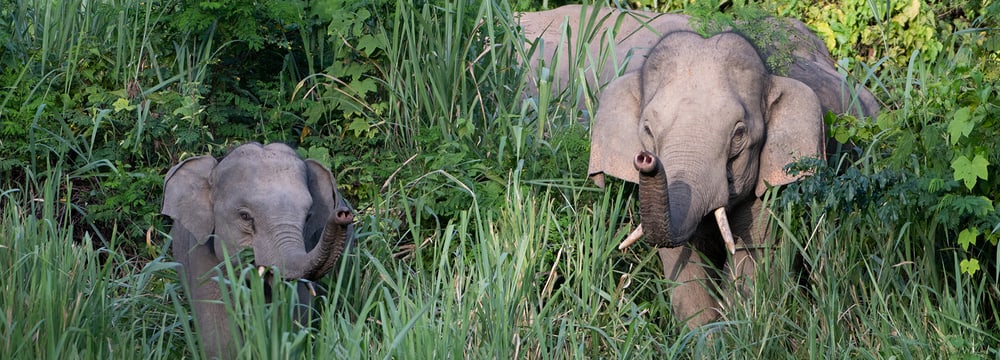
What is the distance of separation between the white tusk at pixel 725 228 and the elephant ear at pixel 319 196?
1527mm

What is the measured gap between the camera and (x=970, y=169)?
18.1ft

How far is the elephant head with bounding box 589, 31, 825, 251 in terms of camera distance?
6242 mm

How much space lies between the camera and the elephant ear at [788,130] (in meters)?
6.50

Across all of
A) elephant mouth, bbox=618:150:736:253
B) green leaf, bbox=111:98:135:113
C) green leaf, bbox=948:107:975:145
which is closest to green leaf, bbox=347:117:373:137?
green leaf, bbox=111:98:135:113

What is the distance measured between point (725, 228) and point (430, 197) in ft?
4.80

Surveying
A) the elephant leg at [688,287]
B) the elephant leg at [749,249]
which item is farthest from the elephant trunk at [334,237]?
the elephant leg at [749,249]

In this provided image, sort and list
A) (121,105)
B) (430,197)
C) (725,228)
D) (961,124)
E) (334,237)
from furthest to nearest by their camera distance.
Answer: (121,105) → (430,197) → (725,228) → (961,124) → (334,237)

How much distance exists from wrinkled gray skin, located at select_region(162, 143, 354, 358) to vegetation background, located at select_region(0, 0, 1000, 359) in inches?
6.6

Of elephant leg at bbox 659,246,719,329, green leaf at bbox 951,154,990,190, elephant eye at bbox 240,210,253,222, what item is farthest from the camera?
elephant leg at bbox 659,246,719,329

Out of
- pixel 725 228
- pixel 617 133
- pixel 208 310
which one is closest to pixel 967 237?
pixel 725 228

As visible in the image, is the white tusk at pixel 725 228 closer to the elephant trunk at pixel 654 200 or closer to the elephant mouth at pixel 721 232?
the elephant mouth at pixel 721 232

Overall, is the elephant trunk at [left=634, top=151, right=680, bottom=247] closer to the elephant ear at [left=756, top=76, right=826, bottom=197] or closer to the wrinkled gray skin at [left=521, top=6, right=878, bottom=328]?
the wrinkled gray skin at [left=521, top=6, right=878, bottom=328]

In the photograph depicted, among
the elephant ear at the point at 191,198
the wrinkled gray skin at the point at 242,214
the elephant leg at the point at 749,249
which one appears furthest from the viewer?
the elephant leg at the point at 749,249

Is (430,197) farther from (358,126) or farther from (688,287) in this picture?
(688,287)
